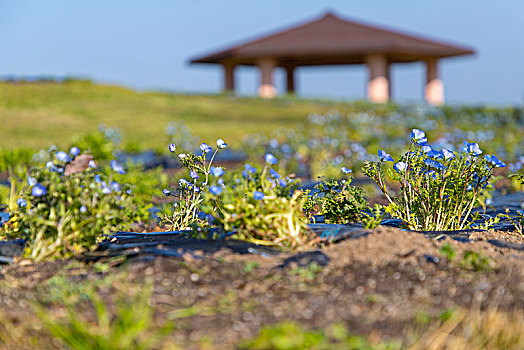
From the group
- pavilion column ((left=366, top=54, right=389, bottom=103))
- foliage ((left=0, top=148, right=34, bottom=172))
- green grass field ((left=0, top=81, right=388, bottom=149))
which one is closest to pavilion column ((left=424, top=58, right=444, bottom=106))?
pavilion column ((left=366, top=54, right=389, bottom=103))

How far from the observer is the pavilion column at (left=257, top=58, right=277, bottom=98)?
25234mm

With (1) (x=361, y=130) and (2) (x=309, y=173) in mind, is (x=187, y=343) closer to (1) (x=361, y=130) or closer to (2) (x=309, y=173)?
(2) (x=309, y=173)

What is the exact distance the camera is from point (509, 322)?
2.40 metres

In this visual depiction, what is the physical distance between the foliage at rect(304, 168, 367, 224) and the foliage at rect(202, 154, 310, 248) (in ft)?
2.35

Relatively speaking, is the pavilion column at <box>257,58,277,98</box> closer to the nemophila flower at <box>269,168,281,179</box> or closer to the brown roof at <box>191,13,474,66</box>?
the brown roof at <box>191,13,474,66</box>

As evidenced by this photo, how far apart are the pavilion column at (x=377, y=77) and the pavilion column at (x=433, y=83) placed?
3056 mm

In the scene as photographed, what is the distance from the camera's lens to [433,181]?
161 inches

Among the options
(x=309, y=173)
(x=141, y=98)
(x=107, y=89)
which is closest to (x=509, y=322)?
(x=309, y=173)

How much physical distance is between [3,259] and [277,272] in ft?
5.36

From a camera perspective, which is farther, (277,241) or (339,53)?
(339,53)

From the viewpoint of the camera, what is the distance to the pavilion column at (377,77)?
2436cm

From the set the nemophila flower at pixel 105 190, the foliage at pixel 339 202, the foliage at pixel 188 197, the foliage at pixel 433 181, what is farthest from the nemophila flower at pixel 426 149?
the nemophila flower at pixel 105 190

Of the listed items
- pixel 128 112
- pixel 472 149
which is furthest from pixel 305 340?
pixel 128 112

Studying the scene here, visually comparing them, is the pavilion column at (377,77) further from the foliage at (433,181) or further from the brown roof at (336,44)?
the foliage at (433,181)
